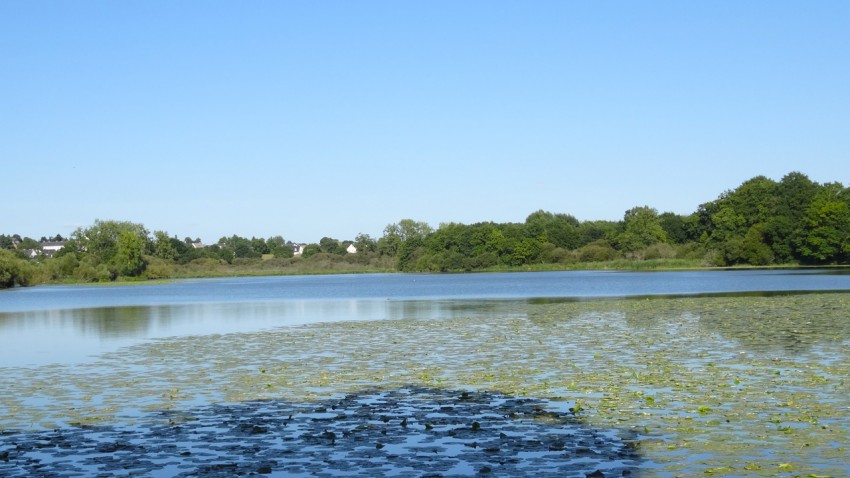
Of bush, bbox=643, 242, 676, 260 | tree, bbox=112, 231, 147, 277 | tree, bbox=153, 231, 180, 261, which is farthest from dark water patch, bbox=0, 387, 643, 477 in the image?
tree, bbox=153, 231, 180, 261

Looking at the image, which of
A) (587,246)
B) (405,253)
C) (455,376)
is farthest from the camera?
(405,253)

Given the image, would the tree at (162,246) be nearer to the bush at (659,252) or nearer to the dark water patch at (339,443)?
the bush at (659,252)

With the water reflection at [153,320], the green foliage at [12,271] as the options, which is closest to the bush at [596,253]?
the green foliage at [12,271]

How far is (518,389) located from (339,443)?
5.48 m

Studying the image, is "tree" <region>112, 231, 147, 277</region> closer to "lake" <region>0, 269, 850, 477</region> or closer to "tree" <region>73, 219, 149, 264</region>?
"tree" <region>73, 219, 149, 264</region>

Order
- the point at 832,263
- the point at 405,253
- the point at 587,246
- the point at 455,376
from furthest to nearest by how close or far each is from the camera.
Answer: the point at 405,253
the point at 587,246
the point at 832,263
the point at 455,376

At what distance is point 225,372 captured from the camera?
20984 mm

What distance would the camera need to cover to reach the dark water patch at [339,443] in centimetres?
1100

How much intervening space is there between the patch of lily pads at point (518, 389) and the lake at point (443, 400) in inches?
2.2

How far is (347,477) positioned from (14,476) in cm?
401

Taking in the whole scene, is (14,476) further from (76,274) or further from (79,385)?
(76,274)

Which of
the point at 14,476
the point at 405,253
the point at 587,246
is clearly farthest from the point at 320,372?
the point at 405,253

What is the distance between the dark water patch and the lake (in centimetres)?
5

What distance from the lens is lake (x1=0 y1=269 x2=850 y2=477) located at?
1138 cm
